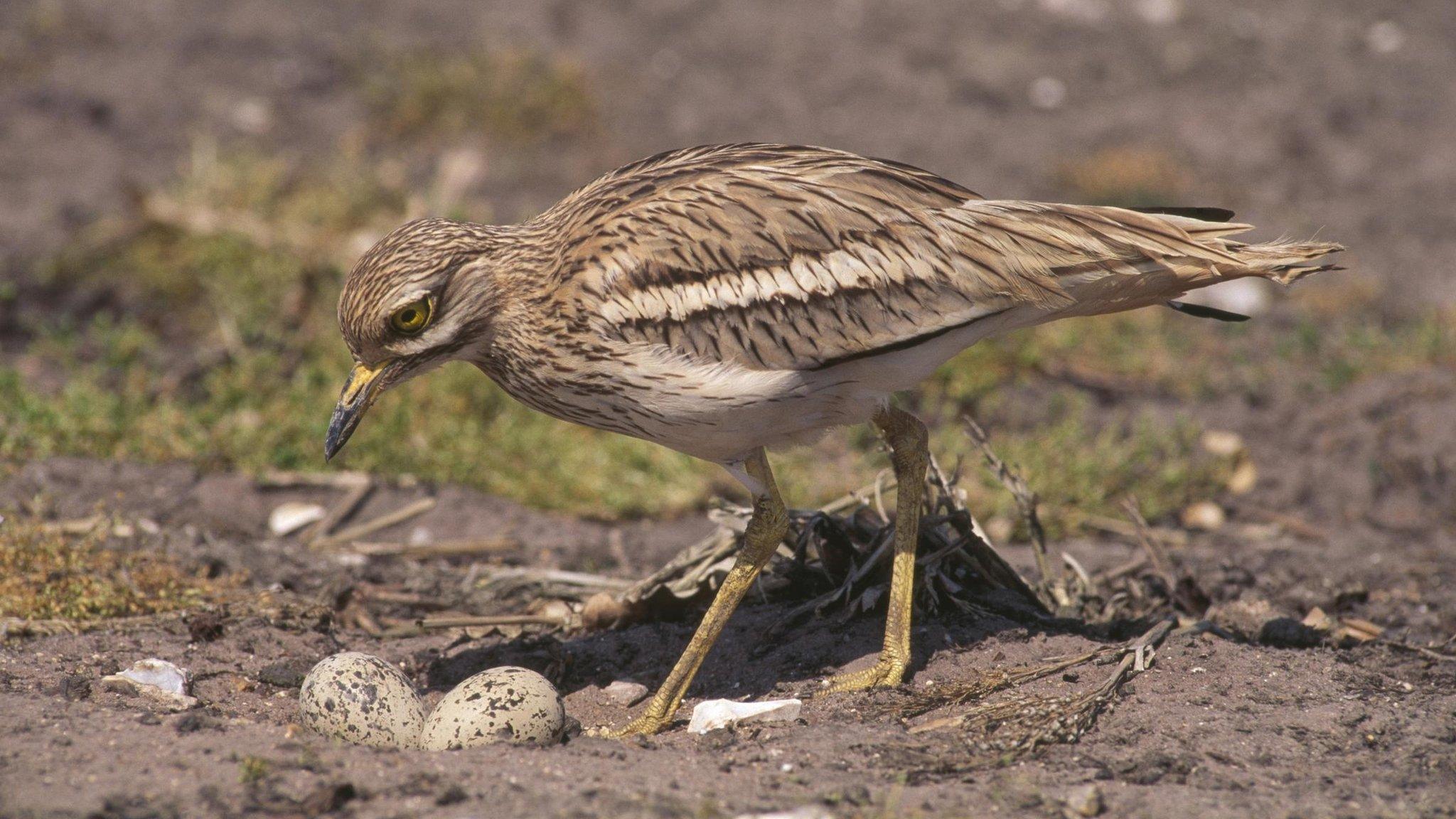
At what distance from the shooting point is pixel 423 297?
4.35m

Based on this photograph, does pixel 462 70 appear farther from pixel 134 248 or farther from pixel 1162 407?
pixel 1162 407

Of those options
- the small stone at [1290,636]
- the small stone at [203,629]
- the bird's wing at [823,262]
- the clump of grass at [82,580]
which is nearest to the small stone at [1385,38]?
the small stone at [1290,636]

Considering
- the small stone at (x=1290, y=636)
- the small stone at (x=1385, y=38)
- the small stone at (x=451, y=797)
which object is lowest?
the small stone at (x=1290, y=636)

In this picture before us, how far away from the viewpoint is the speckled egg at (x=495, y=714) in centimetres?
391

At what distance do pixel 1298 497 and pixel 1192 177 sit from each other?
11.7 ft

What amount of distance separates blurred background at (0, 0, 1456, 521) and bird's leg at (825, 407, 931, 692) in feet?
5.68

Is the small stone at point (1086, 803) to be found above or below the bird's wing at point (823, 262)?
below

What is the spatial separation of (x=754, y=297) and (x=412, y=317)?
109cm

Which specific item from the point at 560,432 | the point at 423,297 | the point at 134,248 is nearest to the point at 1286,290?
the point at 560,432

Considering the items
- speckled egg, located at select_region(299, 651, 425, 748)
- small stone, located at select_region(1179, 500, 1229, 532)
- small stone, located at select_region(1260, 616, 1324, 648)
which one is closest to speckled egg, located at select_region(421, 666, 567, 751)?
speckled egg, located at select_region(299, 651, 425, 748)

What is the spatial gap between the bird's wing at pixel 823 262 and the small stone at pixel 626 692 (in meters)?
1.23

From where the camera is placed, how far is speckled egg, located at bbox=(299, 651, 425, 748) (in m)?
3.97

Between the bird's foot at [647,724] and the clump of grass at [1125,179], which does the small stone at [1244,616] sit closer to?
the bird's foot at [647,724]

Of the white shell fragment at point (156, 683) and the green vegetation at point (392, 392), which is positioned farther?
the green vegetation at point (392, 392)
